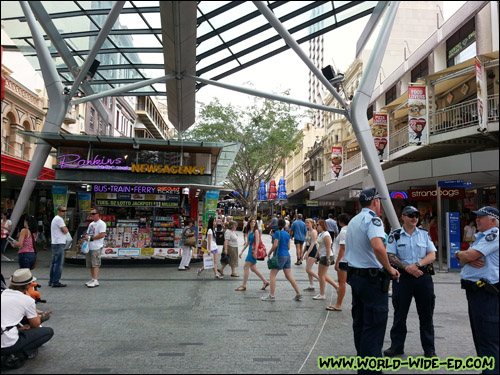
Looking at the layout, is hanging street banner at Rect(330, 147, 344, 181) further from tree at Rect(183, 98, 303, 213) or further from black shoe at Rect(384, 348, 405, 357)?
black shoe at Rect(384, 348, 405, 357)

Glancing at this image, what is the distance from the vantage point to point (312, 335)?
5887mm

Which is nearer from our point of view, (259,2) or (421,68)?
(259,2)

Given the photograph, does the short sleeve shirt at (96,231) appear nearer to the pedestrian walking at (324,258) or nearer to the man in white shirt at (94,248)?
the man in white shirt at (94,248)

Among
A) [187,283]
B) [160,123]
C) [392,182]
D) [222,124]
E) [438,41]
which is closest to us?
[187,283]

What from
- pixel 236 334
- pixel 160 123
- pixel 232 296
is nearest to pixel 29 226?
pixel 232 296

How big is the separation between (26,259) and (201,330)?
451cm

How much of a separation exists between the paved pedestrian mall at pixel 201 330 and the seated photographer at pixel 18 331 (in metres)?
0.15

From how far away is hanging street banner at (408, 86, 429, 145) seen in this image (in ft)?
52.1

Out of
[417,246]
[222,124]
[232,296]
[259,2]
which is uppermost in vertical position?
[222,124]

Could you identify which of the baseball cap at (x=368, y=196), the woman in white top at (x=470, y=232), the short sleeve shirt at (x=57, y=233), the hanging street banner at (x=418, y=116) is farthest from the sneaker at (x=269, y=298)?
the hanging street banner at (x=418, y=116)

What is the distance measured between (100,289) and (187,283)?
212cm

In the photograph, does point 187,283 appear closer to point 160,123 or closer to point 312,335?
point 312,335

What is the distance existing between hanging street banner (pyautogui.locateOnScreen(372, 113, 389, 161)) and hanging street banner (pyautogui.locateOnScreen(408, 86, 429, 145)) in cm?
490

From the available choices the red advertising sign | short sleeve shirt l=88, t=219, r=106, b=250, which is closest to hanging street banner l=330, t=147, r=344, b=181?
the red advertising sign
